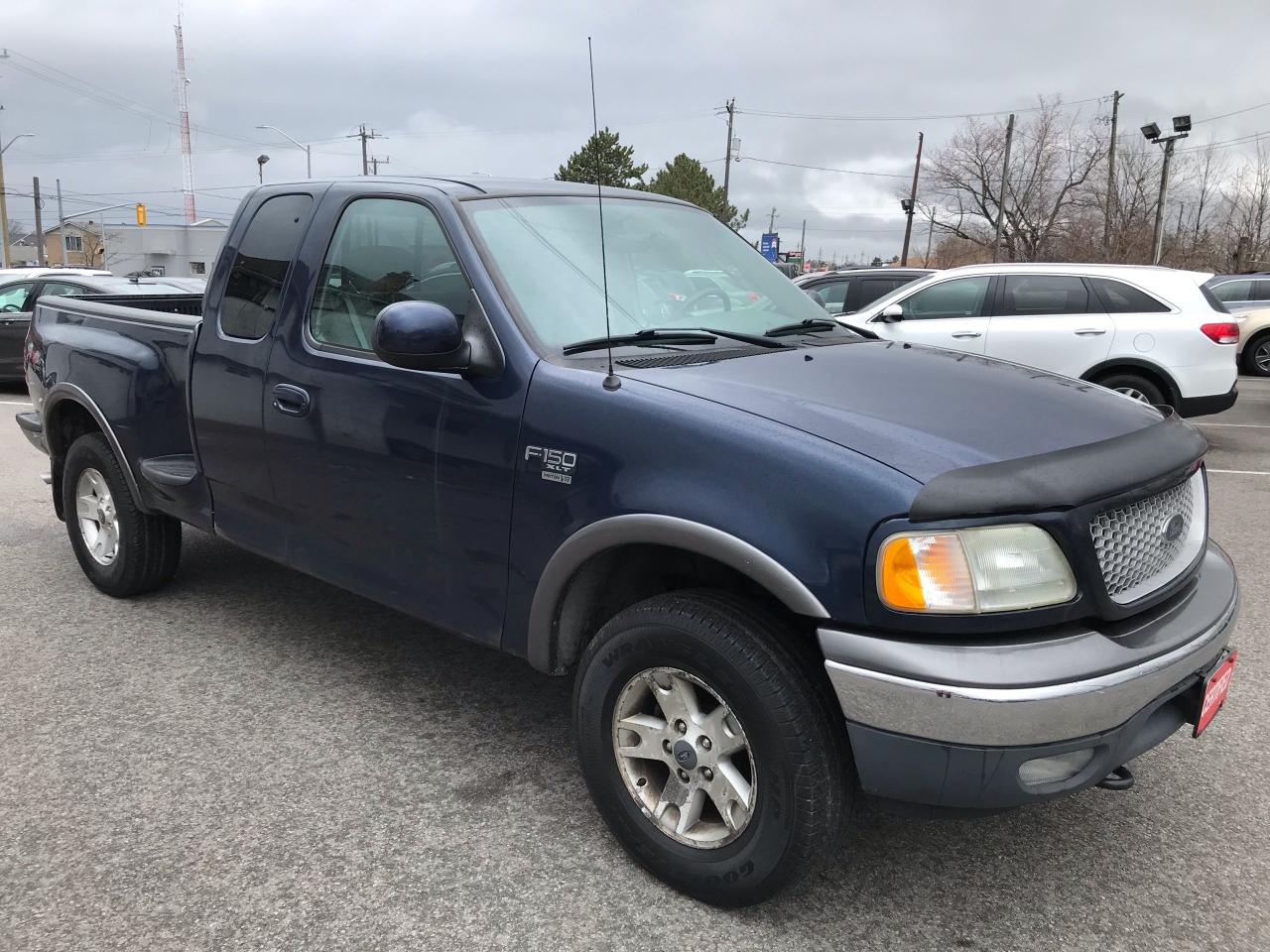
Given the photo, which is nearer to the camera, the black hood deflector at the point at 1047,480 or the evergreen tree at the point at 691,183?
the black hood deflector at the point at 1047,480

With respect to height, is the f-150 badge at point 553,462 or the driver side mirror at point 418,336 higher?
the driver side mirror at point 418,336

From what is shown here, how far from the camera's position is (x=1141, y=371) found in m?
8.99

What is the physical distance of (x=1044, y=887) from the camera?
2.71 m

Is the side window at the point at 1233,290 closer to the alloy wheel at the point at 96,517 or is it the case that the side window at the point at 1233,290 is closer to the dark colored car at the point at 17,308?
the dark colored car at the point at 17,308

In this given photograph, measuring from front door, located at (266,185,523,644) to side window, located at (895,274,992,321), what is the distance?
23.3 feet

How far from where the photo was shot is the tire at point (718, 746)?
229 cm

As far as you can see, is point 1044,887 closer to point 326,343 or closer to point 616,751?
point 616,751

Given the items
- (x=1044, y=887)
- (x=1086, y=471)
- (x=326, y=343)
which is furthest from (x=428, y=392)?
(x=1044, y=887)

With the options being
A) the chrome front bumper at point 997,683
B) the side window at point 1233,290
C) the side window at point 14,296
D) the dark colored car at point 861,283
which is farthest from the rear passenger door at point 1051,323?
the side window at point 14,296

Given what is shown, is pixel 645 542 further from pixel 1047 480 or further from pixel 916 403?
pixel 1047 480

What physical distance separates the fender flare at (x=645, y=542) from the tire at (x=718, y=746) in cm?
15

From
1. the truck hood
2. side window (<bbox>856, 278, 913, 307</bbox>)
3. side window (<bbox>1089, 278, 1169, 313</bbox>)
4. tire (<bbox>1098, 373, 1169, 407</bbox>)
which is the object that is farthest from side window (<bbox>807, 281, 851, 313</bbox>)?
the truck hood

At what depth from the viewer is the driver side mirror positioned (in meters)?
2.76

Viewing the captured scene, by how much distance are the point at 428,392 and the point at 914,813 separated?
1768 mm
